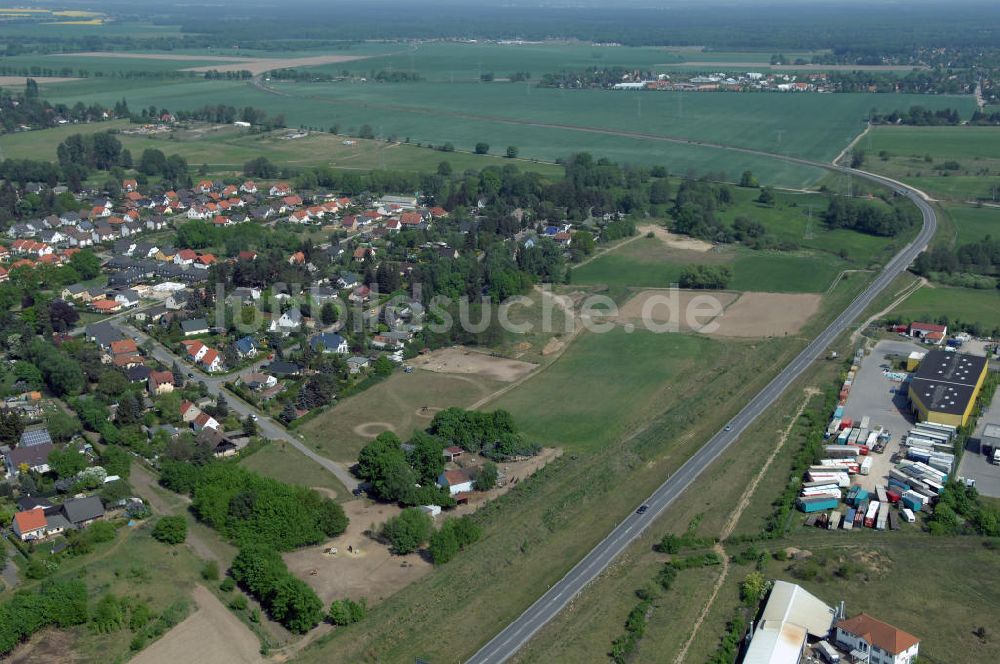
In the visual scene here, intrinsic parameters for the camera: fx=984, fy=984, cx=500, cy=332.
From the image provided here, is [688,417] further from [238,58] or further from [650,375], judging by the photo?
[238,58]

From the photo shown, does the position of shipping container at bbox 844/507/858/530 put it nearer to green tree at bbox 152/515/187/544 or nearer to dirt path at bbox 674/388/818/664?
dirt path at bbox 674/388/818/664

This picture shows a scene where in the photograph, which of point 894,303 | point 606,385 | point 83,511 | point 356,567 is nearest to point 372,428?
point 356,567

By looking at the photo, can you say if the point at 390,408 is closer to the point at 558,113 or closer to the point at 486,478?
the point at 486,478

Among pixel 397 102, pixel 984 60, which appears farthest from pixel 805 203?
pixel 984 60

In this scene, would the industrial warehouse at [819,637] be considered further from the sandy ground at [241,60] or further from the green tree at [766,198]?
the sandy ground at [241,60]

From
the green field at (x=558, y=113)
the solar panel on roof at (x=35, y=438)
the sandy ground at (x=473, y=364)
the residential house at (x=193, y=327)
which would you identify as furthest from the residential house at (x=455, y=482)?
the green field at (x=558, y=113)

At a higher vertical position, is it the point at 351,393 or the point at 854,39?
the point at 854,39

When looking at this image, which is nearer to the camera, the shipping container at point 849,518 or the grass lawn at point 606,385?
the shipping container at point 849,518
